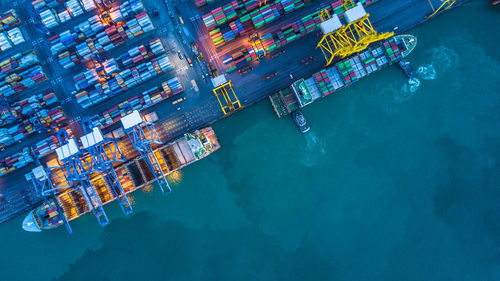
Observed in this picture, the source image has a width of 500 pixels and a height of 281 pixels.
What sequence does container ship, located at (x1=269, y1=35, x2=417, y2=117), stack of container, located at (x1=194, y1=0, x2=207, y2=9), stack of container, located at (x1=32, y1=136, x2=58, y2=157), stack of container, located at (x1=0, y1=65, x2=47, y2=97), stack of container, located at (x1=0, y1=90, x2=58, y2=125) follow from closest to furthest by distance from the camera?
container ship, located at (x1=269, y1=35, x2=417, y2=117) → stack of container, located at (x1=32, y1=136, x2=58, y2=157) → stack of container, located at (x1=194, y1=0, x2=207, y2=9) → stack of container, located at (x1=0, y1=90, x2=58, y2=125) → stack of container, located at (x1=0, y1=65, x2=47, y2=97)

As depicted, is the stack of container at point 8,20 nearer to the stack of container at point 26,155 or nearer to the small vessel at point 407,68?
the stack of container at point 26,155

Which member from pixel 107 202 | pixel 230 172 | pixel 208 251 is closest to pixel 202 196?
pixel 230 172

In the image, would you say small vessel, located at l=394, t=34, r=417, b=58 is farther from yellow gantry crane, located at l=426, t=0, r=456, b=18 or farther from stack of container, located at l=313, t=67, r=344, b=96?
stack of container, located at l=313, t=67, r=344, b=96

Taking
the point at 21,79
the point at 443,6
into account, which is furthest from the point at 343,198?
the point at 21,79

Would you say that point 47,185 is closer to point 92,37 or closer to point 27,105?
point 27,105

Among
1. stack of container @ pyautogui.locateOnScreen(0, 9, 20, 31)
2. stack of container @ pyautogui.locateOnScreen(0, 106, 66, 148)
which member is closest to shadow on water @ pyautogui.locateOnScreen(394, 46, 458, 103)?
stack of container @ pyautogui.locateOnScreen(0, 106, 66, 148)

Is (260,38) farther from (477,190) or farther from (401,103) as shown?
(477,190)
